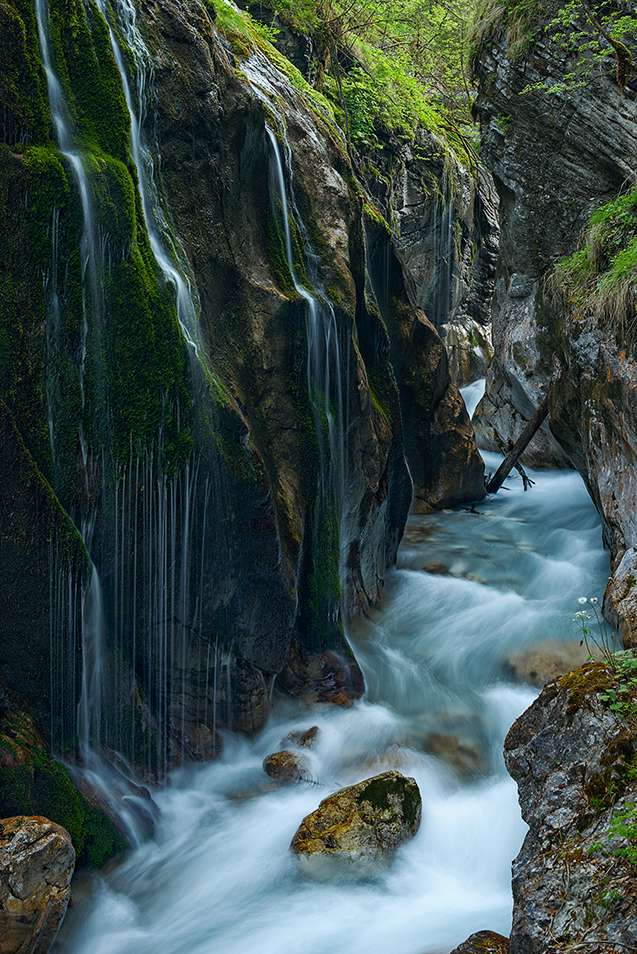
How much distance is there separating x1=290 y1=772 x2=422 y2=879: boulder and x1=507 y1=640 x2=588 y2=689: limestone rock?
7.69 feet

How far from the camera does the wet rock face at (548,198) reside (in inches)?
311

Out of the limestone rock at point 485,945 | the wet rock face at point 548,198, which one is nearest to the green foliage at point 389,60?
the wet rock face at point 548,198

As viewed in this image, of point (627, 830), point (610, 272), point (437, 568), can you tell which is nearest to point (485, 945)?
point (627, 830)

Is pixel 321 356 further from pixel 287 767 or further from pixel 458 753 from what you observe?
pixel 458 753

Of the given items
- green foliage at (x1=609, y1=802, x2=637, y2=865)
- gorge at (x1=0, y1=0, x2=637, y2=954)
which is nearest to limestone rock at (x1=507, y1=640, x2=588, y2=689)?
gorge at (x1=0, y1=0, x2=637, y2=954)

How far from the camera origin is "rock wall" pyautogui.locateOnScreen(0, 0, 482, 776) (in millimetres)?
4273

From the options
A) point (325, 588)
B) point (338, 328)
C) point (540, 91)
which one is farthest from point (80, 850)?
point (540, 91)

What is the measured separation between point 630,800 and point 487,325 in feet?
60.6

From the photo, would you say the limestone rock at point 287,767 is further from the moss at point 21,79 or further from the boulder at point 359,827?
the moss at point 21,79

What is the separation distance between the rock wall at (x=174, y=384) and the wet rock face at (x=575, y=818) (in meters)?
2.77

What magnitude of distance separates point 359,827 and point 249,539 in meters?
2.37

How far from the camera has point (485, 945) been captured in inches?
113

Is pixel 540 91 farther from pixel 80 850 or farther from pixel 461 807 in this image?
pixel 80 850

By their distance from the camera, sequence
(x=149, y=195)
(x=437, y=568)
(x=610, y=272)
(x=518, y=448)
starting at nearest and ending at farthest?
(x=149, y=195), (x=610, y=272), (x=437, y=568), (x=518, y=448)
